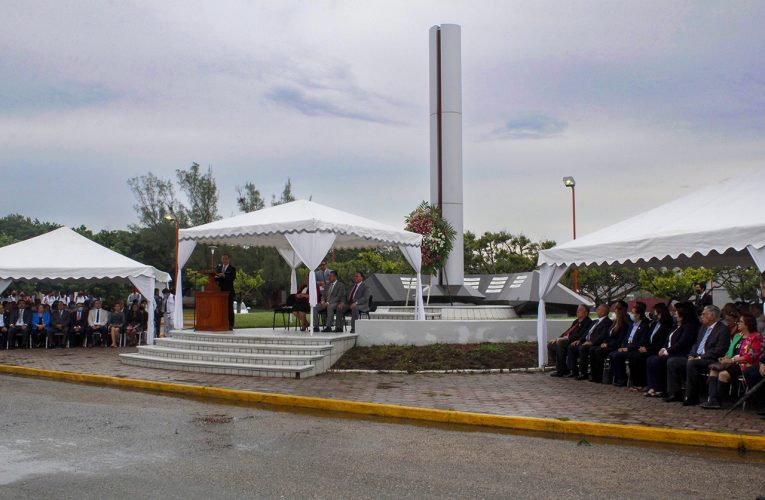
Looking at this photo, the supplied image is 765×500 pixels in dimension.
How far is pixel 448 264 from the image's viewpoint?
77.9 ft

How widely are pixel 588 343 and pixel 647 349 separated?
1551 millimetres

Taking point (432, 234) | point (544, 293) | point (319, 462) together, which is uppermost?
point (432, 234)

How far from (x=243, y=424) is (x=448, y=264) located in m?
15.5

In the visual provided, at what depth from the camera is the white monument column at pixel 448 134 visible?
23.5 meters

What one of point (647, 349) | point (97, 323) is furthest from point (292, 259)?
point (647, 349)

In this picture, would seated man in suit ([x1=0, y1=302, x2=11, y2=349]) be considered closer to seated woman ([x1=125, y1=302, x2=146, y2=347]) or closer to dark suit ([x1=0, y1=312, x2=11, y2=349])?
dark suit ([x1=0, y1=312, x2=11, y2=349])

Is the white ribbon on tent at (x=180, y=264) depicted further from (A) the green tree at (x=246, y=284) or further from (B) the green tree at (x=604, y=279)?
(B) the green tree at (x=604, y=279)

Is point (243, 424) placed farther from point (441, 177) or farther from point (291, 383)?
point (441, 177)

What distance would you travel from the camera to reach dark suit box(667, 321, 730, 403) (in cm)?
954

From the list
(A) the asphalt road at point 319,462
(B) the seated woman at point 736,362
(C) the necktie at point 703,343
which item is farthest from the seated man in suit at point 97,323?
(B) the seated woman at point 736,362

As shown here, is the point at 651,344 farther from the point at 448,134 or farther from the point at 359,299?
the point at 448,134

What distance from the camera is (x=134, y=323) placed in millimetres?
21656

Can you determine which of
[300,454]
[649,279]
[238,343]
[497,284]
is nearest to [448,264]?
[497,284]

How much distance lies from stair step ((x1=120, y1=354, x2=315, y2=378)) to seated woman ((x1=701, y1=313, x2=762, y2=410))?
6948 mm
